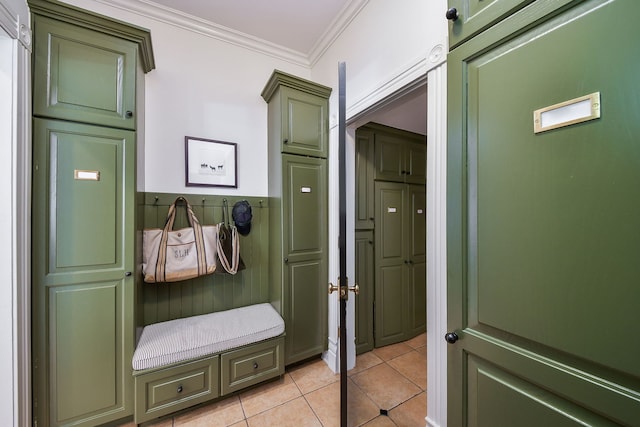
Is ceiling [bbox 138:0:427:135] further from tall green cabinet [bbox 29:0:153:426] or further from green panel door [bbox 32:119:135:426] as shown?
green panel door [bbox 32:119:135:426]

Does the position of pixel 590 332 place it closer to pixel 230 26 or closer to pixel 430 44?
pixel 430 44

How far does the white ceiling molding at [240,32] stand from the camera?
1886 millimetres

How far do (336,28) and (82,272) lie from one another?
257cm

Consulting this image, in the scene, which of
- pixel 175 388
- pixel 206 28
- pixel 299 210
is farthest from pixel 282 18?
pixel 175 388

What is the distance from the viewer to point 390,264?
2.57 meters

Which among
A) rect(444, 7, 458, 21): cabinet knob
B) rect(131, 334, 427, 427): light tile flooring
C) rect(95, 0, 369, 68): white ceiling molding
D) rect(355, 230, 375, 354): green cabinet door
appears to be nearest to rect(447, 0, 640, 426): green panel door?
rect(444, 7, 458, 21): cabinet knob

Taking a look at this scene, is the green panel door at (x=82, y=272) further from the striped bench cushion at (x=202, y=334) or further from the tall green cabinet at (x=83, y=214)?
the striped bench cushion at (x=202, y=334)

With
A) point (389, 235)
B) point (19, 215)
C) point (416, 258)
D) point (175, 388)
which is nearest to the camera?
point (19, 215)

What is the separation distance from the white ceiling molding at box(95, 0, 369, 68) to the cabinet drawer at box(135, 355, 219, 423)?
2.64 meters

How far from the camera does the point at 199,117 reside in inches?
82.5

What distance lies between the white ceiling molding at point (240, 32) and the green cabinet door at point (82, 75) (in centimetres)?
71

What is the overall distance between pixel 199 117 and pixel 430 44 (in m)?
1.83

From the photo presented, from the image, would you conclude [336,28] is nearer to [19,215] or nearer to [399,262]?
[399,262]

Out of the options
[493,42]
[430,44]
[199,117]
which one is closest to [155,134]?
[199,117]
